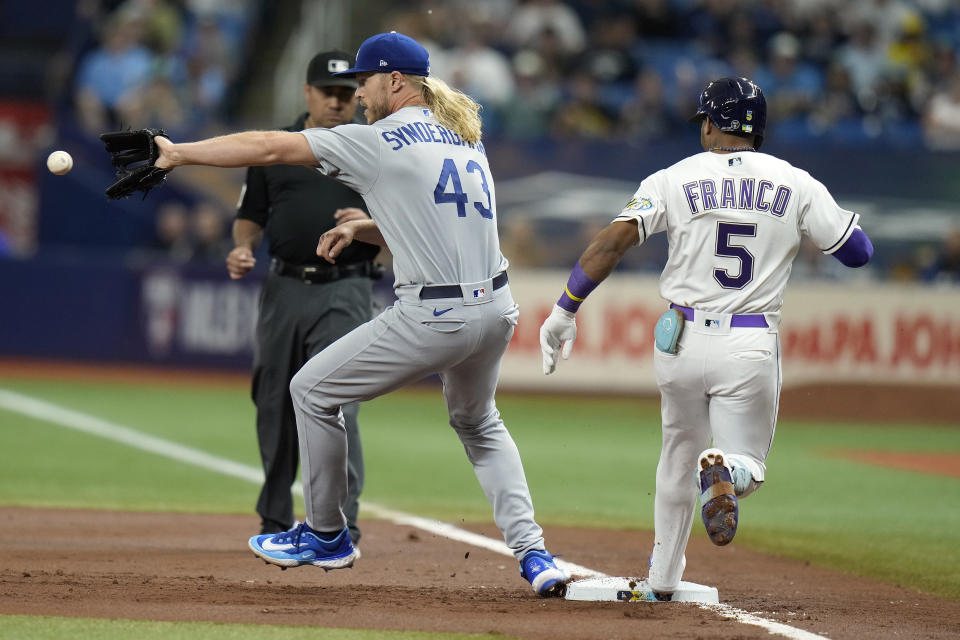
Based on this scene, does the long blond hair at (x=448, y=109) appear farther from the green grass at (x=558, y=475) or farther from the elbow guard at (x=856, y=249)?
the green grass at (x=558, y=475)

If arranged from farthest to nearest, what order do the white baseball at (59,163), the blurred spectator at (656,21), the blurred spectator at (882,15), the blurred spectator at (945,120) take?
the blurred spectator at (656,21) < the blurred spectator at (882,15) < the blurred spectator at (945,120) < the white baseball at (59,163)

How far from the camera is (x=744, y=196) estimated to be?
18.5 feet

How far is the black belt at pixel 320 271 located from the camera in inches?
280

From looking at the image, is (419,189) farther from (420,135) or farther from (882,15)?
(882,15)

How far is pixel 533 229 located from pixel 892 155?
458cm

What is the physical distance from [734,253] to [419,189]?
4.28 feet

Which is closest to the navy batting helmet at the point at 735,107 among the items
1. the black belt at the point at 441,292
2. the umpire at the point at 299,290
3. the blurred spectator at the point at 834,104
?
the black belt at the point at 441,292

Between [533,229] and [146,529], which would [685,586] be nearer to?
[146,529]

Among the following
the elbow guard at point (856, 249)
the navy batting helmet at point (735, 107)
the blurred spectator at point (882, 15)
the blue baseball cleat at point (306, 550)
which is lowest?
the blue baseball cleat at point (306, 550)

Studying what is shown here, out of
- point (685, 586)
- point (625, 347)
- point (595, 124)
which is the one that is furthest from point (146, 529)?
point (595, 124)

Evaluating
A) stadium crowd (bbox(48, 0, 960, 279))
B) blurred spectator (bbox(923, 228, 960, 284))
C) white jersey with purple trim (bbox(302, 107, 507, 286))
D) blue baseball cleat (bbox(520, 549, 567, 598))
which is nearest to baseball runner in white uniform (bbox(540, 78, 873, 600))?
white jersey with purple trim (bbox(302, 107, 507, 286))

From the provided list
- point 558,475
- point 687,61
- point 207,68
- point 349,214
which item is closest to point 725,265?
point 349,214

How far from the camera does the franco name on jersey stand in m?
5.63

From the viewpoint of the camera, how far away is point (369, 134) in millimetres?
5527
